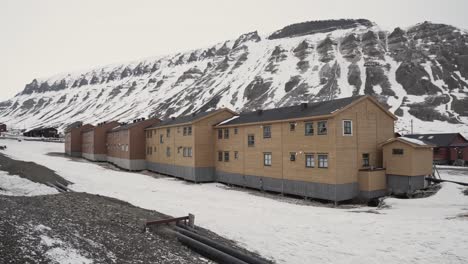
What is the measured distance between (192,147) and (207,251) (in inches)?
1161

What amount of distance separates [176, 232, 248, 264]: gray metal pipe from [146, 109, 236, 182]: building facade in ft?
90.4

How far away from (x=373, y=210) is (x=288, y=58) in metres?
163

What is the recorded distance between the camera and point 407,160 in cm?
2898

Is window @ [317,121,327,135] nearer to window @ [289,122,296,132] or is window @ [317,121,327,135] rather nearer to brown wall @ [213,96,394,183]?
brown wall @ [213,96,394,183]

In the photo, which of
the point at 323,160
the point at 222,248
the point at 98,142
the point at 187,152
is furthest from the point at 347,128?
the point at 98,142

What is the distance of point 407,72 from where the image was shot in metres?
132

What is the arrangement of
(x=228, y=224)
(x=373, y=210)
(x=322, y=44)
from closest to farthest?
1. (x=228, y=224)
2. (x=373, y=210)
3. (x=322, y=44)

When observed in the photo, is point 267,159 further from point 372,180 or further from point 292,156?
point 372,180

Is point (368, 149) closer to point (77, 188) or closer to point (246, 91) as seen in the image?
point (77, 188)

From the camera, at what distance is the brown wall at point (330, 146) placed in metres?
28.4

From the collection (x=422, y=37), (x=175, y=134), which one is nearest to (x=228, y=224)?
(x=175, y=134)

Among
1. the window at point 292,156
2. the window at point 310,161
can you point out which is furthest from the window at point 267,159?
the window at point 310,161

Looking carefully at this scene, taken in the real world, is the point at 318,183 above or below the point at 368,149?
below

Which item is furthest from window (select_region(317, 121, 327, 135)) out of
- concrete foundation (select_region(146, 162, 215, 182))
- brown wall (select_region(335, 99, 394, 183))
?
concrete foundation (select_region(146, 162, 215, 182))
